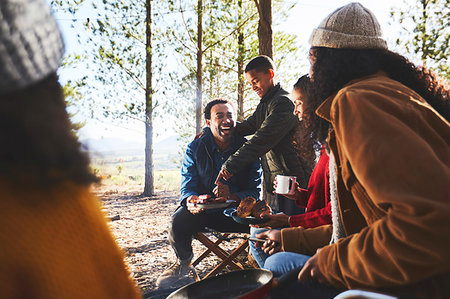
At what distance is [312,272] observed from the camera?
113 centimetres

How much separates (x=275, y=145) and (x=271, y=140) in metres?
0.11

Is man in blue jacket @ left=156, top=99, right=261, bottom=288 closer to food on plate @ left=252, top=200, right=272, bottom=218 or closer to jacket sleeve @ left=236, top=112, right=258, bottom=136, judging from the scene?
jacket sleeve @ left=236, top=112, right=258, bottom=136

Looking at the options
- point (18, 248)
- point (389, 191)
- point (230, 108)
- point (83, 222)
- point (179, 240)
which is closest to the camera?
point (18, 248)

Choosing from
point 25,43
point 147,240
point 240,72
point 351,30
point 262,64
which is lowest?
point 147,240

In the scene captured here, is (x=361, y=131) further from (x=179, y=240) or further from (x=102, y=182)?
(x=179, y=240)

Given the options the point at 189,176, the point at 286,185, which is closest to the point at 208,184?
the point at 189,176

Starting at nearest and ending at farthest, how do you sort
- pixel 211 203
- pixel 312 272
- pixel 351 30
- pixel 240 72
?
pixel 312 272 → pixel 351 30 → pixel 211 203 → pixel 240 72

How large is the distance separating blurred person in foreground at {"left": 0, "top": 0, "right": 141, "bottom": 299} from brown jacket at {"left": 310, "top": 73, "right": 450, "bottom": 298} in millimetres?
722

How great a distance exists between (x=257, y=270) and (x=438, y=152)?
2.83 feet

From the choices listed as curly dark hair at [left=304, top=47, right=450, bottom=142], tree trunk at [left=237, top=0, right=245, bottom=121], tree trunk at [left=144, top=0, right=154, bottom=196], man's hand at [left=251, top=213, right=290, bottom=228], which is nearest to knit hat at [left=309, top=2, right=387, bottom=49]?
curly dark hair at [left=304, top=47, right=450, bottom=142]

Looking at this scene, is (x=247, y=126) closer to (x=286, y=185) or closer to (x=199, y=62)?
(x=286, y=185)

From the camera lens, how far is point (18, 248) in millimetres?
527

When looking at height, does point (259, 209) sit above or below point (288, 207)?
above

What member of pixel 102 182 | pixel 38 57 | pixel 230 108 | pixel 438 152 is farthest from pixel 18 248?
pixel 230 108
